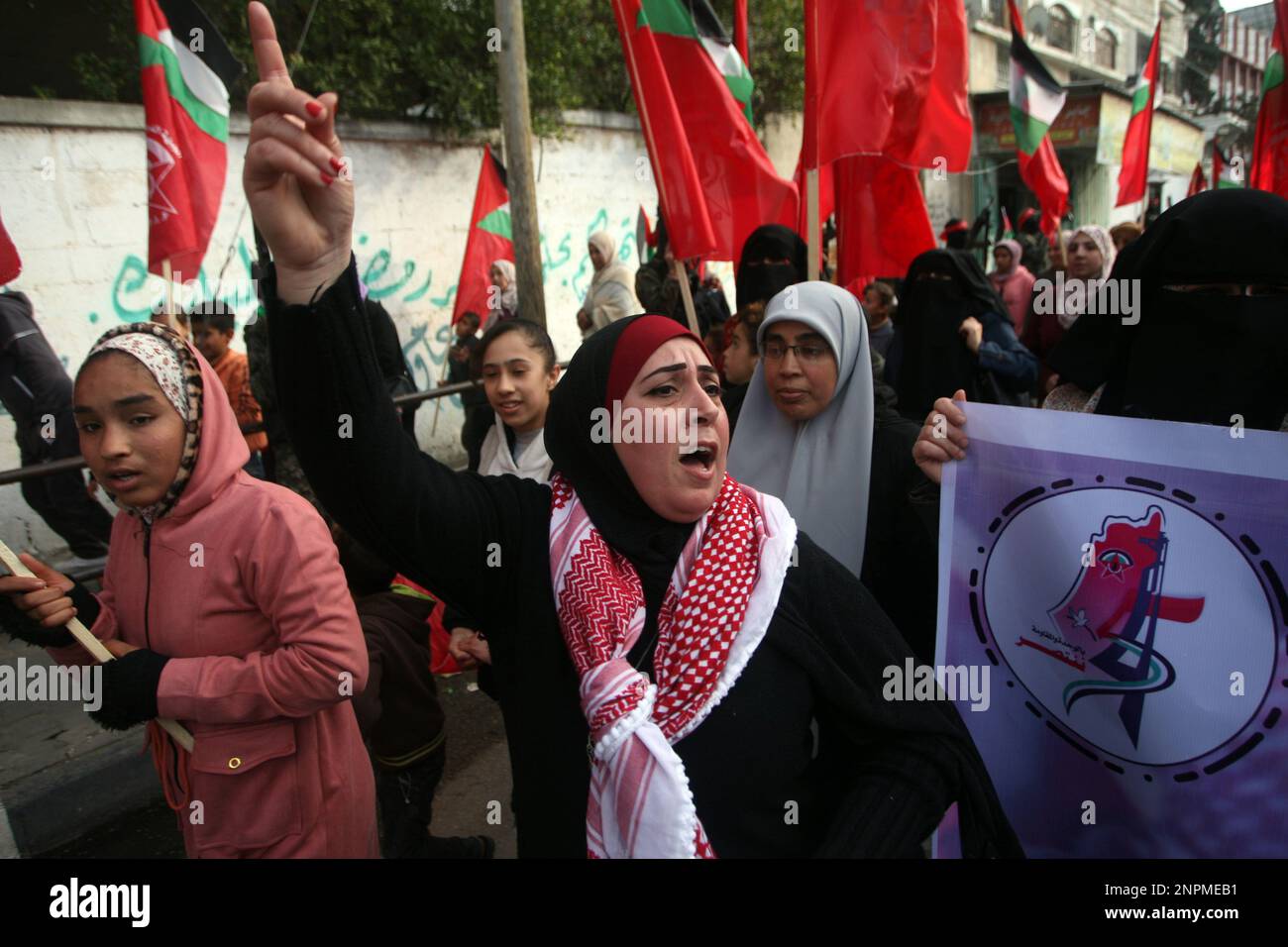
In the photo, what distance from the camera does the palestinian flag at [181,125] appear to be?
437cm

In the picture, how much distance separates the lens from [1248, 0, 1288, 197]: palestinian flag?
4.29m

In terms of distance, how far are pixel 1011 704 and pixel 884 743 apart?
0.47m

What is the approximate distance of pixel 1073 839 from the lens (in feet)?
5.97

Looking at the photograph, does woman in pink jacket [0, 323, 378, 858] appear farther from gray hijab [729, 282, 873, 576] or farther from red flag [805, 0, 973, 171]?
red flag [805, 0, 973, 171]

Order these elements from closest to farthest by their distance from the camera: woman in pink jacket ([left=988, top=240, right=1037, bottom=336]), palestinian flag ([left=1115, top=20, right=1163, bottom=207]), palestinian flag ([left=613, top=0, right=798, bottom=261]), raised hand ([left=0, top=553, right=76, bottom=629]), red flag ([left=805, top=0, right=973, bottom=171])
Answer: raised hand ([left=0, top=553, right=76, bottom=629]) → red flag ([left=805, top=0, right=973, bottom=171]) → palestinian flag ([left=613, top=0, right=798, bottom=261]) → palestinian flag ([left=1115, top=20, right=1163, bottom=207]) → woman in pink jacket ([left=988, top=240, right=1037, bottom=336])

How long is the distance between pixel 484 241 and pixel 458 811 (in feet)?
17.2

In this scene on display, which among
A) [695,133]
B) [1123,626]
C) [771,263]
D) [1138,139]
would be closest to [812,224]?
[695,133]

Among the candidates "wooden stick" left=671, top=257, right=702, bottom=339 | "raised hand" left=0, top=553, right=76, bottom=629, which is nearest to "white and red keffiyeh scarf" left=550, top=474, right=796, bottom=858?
"raised hand" left=0, top=553, right=76, bottom=629

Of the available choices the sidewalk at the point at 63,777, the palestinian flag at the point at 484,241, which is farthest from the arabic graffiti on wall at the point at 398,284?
the sidewalk at the point at 63,777

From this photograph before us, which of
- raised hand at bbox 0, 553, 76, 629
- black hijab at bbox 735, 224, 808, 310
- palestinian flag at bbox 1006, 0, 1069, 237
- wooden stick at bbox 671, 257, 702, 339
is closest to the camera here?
raised hand at bbox 0, 553, 76, 629

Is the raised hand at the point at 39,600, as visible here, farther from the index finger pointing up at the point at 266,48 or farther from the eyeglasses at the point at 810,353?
the eyeglasses at the point at 810,353

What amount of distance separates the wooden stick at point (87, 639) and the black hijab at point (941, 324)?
3.96m

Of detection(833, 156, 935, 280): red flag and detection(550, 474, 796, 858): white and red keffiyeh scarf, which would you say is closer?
detection(550, 474, 796, 858): white and red keffiyeh scarf

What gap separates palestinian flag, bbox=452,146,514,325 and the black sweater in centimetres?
616
